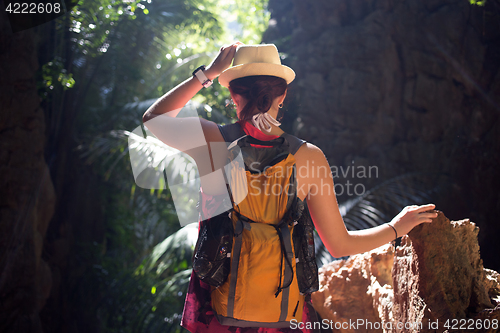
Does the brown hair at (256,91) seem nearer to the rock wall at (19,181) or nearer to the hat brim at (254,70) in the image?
the hat brim at (254,70)

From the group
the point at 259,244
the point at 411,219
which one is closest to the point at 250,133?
the point at 259,244

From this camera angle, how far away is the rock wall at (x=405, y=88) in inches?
183

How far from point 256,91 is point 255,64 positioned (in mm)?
99

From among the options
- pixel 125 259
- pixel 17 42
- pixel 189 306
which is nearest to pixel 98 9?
pixel 17 42

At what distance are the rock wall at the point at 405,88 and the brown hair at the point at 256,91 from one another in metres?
3.25

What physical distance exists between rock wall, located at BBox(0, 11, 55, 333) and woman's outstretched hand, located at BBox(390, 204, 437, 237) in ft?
11.5

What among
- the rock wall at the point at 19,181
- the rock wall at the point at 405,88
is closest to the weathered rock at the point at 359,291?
the rock wall at the point at 405,88

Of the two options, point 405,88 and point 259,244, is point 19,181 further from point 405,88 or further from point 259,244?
point 405,88

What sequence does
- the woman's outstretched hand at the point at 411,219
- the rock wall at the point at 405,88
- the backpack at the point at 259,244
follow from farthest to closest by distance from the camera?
the rock wall at the point at 405,88, the woman's outstretched hand at the point at 411,219, the backpack at the point at 259,244

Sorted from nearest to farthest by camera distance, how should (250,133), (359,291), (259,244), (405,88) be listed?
(259,244) < (250,133) < (359,291) < (405,88)

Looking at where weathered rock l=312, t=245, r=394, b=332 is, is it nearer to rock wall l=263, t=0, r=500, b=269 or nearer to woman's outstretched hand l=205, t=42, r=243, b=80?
woman's outstretched hand l=205, t=42, r=243, b=80

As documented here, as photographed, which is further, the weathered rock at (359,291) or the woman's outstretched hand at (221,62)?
the weathered rock at (359,291)

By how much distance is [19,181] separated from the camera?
3314 mm

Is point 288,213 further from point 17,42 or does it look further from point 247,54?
point 17,42
